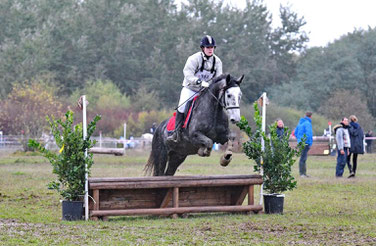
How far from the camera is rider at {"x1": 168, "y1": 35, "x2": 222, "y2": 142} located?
10.6 metres

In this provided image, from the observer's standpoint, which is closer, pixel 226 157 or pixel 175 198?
pixel 226 157

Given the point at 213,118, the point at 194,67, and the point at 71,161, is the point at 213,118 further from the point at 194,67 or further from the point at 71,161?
the point at 71,161

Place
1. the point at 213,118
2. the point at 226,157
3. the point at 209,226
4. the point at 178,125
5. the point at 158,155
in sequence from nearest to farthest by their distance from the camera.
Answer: the point at 209,226
the point at 226,157
the point at 213,118
the point at 178,125
the point at 158,155

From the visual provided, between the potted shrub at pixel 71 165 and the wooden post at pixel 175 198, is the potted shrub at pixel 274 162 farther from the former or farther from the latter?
the potted shrub at pixel 71 165

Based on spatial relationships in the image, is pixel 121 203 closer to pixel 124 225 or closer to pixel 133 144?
pixel 124 225

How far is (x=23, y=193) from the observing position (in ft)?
46.3

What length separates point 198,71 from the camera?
1092cm

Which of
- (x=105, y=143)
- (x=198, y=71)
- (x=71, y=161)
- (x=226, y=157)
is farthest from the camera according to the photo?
(x=105, y=143)

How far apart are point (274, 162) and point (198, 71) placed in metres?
1.98

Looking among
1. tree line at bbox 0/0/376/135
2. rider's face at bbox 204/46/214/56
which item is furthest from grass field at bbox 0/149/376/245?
tree line at bbox 0/0/376/135

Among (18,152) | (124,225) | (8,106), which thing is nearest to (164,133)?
(124,225)

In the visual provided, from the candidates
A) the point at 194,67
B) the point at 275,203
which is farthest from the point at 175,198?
the point at 194,67

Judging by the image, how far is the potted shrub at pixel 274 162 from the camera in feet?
35.1

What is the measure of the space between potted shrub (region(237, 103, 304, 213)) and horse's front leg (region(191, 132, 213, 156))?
0.66 meters
